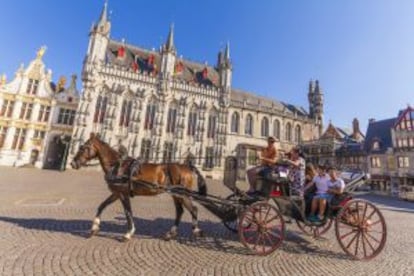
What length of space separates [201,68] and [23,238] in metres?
39.8

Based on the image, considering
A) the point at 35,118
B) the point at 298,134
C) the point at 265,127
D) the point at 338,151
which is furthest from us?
the point at 298,134

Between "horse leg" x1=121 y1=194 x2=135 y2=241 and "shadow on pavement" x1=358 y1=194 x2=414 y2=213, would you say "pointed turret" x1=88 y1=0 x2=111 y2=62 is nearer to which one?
"horse leg" x1=121 y1=194 x2=135 y2=241

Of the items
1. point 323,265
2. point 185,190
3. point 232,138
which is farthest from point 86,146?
point 232,138

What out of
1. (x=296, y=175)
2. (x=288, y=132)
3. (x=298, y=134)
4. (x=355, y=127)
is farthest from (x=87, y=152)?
(x=355, y=127)

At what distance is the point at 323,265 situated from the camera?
466 cm

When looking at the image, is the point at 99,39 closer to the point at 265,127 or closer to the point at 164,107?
the point at 164,107

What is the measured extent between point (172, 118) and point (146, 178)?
30.1m

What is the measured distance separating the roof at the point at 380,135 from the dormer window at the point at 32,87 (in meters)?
47.7

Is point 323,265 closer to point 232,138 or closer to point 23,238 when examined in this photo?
point 23,238

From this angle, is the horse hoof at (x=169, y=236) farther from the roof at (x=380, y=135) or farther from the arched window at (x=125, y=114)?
the roof at (x=380, y=135)

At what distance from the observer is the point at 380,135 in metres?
35.8

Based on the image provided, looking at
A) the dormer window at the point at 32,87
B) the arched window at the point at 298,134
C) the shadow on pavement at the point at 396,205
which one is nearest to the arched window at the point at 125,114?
the dormer window at the point at 32,87

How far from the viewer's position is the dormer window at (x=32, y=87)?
103 ft

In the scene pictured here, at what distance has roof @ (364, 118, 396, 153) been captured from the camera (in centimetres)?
3422
